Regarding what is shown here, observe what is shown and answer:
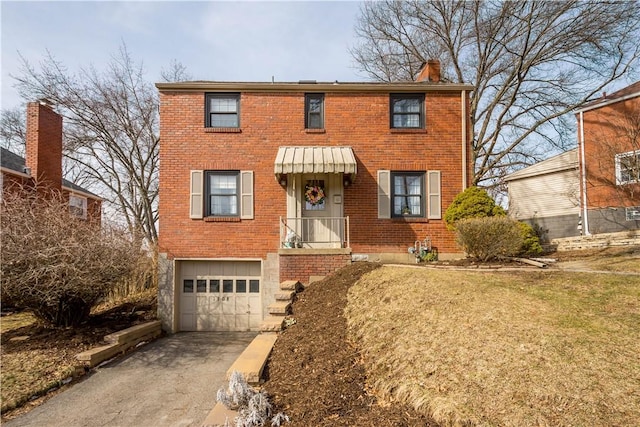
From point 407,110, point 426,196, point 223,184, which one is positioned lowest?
point 426,196

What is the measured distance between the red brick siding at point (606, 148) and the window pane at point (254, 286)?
12.7 metres

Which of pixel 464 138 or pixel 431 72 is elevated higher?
pixel 431 72

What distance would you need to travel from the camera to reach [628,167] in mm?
12219

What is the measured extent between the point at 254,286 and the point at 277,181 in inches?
134

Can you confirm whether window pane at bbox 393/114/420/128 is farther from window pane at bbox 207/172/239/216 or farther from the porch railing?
window pane at bbox 207/172/239/216

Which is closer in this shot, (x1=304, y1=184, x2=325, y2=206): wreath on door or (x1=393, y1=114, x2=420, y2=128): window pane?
(x1=304, y1=184, x2=325, y2=206): wreath on door

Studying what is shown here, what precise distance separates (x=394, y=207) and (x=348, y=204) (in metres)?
1.46

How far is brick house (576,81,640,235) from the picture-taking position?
487 inches

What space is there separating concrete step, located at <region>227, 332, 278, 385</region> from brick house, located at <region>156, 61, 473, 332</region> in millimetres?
5200

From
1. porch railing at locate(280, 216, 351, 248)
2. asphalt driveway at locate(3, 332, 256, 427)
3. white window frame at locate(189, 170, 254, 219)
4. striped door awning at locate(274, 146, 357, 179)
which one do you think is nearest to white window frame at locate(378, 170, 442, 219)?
porch railing at locate(280, 216, 351, 248)

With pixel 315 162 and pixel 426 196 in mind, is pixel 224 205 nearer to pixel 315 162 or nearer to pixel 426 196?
pixel 315 162

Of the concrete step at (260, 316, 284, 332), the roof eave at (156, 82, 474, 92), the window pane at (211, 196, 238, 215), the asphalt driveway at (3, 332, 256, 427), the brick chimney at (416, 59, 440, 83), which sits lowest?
the asphalt driveway at (3, 332, 256, 427)

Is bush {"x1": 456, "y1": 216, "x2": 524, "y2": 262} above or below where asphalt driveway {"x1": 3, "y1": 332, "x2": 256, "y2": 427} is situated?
above

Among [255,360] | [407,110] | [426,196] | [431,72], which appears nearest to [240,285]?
[426,196]
